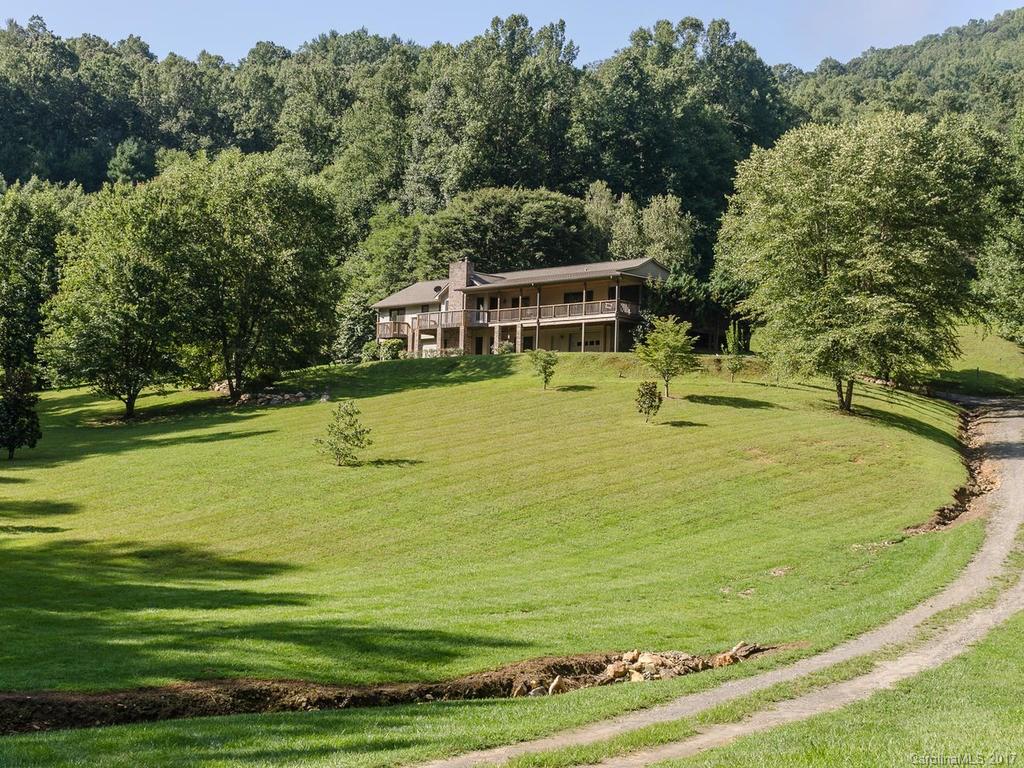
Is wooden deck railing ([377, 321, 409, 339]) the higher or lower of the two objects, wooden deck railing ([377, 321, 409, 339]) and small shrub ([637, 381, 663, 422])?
the higher

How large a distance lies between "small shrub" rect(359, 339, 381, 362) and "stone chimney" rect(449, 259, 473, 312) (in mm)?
7081

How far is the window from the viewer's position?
65.9m

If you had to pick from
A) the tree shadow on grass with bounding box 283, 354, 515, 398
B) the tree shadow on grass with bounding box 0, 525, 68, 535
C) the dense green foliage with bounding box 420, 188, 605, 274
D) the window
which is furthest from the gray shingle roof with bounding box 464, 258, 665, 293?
the tree shadow on grass with bounding box 0, 525, 68, 535

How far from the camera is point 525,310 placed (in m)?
66.9

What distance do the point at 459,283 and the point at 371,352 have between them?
9.42 meters

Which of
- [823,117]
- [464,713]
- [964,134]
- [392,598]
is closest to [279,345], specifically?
[392,598]

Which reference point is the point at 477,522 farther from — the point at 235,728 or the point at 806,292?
the point at 806,292

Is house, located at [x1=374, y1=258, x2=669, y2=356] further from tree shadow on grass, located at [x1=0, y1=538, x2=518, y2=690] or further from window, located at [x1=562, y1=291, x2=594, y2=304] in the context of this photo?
tree shadow on grass, located at [x1=0, y1=538, x2=518, y2=690]

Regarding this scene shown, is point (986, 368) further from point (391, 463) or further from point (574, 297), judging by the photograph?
point (391, 463)

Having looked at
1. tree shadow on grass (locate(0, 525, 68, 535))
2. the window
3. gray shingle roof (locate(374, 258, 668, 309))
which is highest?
gray shingle roof (locate(374, 258, 668, 309))

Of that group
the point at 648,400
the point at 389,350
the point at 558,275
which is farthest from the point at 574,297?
the point at 648,400

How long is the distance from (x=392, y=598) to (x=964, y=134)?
6731 cm

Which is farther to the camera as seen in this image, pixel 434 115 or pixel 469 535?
pixel 434 115

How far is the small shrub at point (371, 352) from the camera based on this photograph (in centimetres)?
7181
